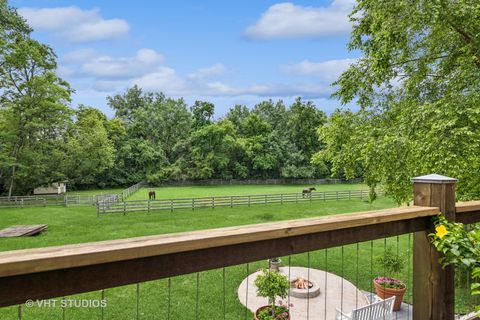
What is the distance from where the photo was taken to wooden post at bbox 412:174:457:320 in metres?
1.74

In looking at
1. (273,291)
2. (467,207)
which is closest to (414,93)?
(273,291)

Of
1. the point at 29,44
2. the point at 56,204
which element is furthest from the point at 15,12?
the point at 56,204

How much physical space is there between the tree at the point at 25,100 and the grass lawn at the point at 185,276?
4.52 metres

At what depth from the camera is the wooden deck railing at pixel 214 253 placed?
874mm

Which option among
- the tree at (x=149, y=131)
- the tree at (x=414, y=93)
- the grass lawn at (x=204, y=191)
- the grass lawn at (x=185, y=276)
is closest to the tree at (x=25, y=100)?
the grass lawn at (x=185, y=276)

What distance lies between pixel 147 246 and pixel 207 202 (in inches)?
764

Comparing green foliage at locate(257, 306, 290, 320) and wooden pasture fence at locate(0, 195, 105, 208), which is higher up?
green foliage at locate(257, 306, 290, 320)

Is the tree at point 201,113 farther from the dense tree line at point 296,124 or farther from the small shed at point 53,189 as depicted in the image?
the small shed at point 53,189

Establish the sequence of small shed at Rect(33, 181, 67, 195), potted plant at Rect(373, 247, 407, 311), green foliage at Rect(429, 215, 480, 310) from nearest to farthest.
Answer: green foliage at Rect(429, 215, 480, 310) < potted plant at Rect(373, 247, 407, 311) < small shed at Rect(33, 181, 67, 195)

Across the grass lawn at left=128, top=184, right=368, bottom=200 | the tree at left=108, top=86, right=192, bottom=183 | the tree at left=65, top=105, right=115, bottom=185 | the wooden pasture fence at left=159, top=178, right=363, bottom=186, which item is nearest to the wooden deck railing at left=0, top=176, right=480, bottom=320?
the grass lawn at left=128, top=184, right=368, bottom=200

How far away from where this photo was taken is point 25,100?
20828 millimetres

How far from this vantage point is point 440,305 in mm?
1797

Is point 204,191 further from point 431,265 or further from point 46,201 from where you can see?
point 431,265

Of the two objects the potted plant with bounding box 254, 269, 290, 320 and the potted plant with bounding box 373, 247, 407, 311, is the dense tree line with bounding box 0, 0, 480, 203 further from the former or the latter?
the potted plant with bounding box 254, 269, 290, 320
